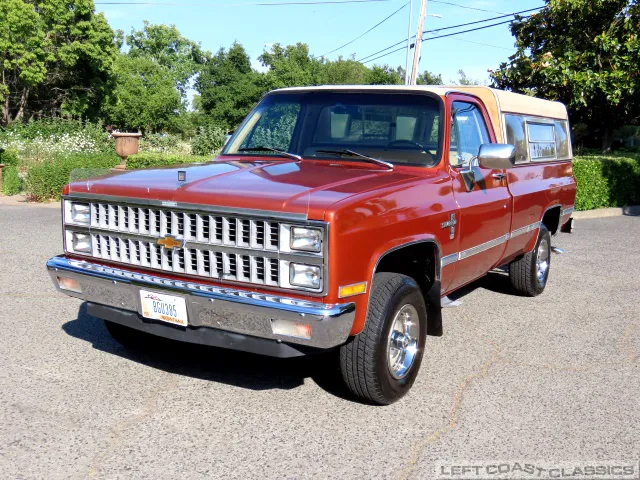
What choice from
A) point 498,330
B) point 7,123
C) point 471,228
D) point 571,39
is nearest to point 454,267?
point 471,228

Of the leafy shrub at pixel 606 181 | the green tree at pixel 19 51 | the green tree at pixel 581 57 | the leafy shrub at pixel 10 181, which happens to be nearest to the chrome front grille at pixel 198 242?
the leafy shrub at pixel 606 181

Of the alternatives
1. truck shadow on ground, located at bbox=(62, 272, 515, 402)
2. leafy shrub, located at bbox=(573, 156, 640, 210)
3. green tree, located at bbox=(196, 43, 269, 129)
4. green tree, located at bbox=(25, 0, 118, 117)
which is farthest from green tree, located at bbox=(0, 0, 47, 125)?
truck shadow on ground, located at bbox=(62, 272, 515, 402)

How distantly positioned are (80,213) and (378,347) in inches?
85.5

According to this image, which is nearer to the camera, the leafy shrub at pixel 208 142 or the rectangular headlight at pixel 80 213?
the rectangular headlight at pixel 80 213

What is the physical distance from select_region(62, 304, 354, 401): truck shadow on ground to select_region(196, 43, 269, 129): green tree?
5606cm

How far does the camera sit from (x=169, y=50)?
83250 millimetres

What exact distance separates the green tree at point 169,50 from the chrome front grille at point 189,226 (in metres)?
79.2

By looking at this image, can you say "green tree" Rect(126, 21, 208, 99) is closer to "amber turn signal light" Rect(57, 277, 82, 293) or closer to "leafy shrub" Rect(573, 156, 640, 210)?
"leafy shrub" Rect(573, 156, 640, 210)

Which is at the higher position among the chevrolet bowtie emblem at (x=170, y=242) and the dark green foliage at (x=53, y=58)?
the dark green foliage at (x=53, y=58)

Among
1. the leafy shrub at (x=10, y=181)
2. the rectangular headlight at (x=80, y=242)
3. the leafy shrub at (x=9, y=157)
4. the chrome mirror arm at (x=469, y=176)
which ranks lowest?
the leafy shrub at (x=10, y=181)

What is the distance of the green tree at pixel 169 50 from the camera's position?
81.3 meters

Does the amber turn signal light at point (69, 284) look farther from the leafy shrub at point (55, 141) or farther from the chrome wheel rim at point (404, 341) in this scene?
the leafy shrub at point (55, 141)

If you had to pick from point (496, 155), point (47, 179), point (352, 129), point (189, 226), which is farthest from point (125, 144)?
point (189, 226)

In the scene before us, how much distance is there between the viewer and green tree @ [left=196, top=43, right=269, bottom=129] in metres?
61.8
